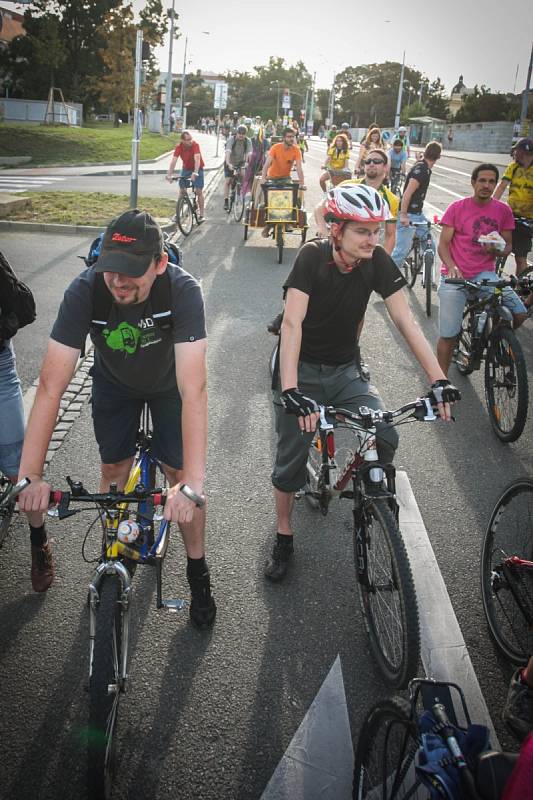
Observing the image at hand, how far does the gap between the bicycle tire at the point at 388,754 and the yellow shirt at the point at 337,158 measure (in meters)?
14.3

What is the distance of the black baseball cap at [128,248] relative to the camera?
246 cm

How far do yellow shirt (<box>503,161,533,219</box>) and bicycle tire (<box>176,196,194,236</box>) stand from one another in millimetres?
6753

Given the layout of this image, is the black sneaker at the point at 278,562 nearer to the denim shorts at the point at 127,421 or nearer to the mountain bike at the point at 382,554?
the mountain bike at the point at 382,554

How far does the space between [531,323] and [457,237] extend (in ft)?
10.5

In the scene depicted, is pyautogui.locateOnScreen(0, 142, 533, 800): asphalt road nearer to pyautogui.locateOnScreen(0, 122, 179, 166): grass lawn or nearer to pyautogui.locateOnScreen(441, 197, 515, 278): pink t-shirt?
pyautogui.locateOnScreen(441, 197, 515, 278): pink t-shirt

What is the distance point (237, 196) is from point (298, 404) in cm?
1488

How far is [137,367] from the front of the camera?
290 centimetres

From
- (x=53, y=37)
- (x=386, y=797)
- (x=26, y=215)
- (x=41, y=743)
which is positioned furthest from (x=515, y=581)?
(x=53, y=37)

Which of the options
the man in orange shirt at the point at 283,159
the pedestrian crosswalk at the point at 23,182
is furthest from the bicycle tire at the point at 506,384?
the pedestrian crosswalk at the point at 23,182

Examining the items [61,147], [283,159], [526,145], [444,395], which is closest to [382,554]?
[444,395]

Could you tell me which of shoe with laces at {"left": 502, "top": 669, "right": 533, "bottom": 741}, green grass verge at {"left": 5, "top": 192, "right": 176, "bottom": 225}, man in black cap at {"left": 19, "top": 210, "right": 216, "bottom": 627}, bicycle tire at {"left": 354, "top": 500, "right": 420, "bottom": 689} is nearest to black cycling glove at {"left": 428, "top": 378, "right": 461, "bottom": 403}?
bicycle tire at {"left": 354, "top": 500, "right": 420, "bottom": 689}

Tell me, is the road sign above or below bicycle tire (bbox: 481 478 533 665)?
above

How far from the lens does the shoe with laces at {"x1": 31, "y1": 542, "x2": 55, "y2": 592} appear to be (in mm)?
3439

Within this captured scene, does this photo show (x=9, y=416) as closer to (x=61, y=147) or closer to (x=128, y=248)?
(x=128, y=248)
